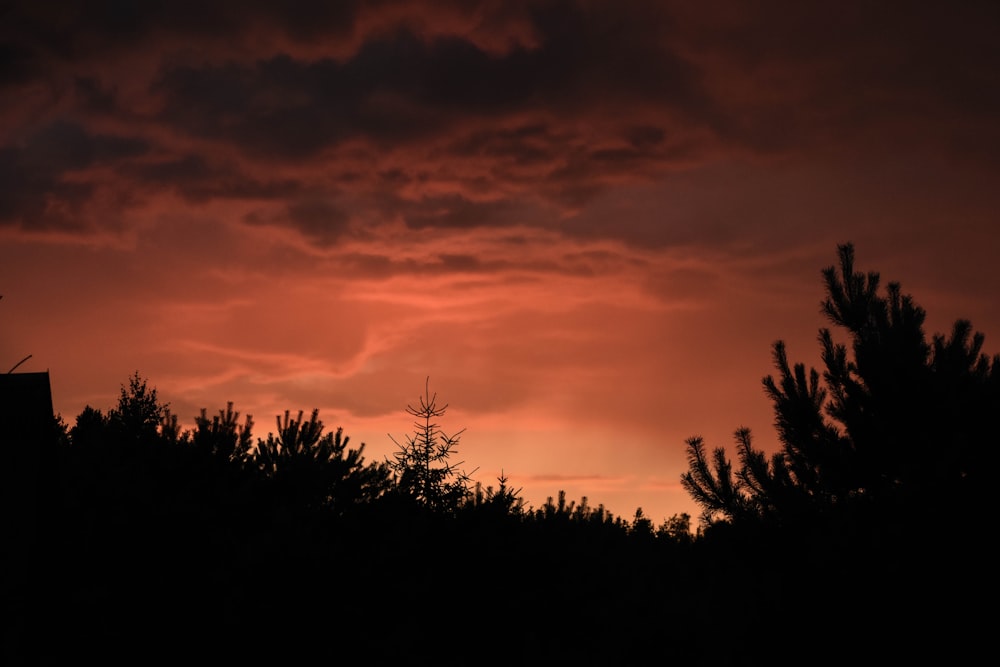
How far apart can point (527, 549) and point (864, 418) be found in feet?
29.4

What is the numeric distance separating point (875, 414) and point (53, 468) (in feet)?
52.4

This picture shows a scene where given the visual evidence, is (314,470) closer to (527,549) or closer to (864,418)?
(527,549)

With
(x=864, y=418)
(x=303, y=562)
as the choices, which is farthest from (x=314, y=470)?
(x=864, y=418)

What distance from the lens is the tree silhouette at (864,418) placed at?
20.0m

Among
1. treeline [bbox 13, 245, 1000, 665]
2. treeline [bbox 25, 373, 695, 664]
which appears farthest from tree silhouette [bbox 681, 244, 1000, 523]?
treeline [bbox 25, 373, 695, 664]

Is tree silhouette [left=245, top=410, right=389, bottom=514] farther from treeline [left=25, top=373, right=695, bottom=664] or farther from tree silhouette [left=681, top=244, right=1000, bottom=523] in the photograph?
tree silhouette [left=681, top=244, right=1000, bottom=523]

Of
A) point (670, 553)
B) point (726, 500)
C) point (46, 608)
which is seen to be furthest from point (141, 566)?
point (670, 553)

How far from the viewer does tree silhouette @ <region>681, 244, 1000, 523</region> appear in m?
20.0

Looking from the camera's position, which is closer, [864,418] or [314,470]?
[864,418]

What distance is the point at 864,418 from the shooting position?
21.2 m

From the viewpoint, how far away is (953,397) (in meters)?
20.1

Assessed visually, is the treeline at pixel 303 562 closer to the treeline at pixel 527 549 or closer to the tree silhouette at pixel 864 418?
the treeline at pixel 527 549

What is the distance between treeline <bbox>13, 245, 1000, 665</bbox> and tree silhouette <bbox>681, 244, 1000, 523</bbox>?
5 cm

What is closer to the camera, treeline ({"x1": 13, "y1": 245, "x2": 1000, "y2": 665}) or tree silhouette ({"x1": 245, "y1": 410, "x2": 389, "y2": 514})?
treeline ({"x1": 13, "y1": 245, "x2": 1000, "y2": 665})
